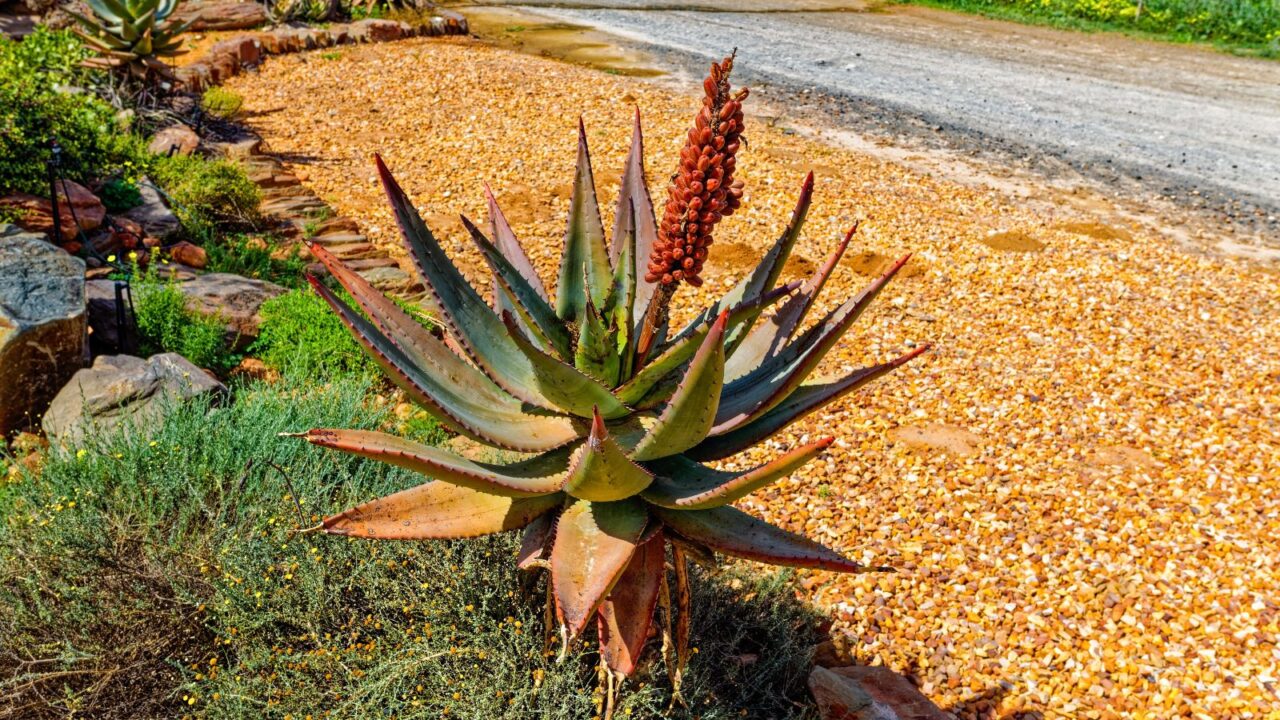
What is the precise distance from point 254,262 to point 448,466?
16.7ft

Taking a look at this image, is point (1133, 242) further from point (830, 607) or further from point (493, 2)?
point (493, 2)

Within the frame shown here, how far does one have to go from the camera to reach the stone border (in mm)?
11516

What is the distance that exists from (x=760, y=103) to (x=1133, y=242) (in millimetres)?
5201

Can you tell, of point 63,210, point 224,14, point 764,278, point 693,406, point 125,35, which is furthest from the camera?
point 224,14

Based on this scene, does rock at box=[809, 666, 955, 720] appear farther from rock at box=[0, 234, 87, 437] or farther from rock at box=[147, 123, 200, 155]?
rock at box=[147, 123, 200, 155]

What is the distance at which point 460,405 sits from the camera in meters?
2.35

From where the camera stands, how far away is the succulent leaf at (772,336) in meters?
2.58

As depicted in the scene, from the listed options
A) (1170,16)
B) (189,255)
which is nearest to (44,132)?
(189,255)

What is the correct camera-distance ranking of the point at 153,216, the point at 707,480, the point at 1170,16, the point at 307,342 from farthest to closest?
the point at 1170,16
the point at 153,216
the point at 307,342
the point at 707,480

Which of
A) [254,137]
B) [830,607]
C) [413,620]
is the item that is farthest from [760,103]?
[413,620]

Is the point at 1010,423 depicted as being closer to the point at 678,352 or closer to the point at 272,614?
the point at 678,352

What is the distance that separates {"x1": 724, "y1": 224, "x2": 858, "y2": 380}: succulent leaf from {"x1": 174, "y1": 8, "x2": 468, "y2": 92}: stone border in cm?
1003

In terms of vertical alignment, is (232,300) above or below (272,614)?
above

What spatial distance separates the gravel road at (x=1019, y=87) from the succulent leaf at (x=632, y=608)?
8553mm
